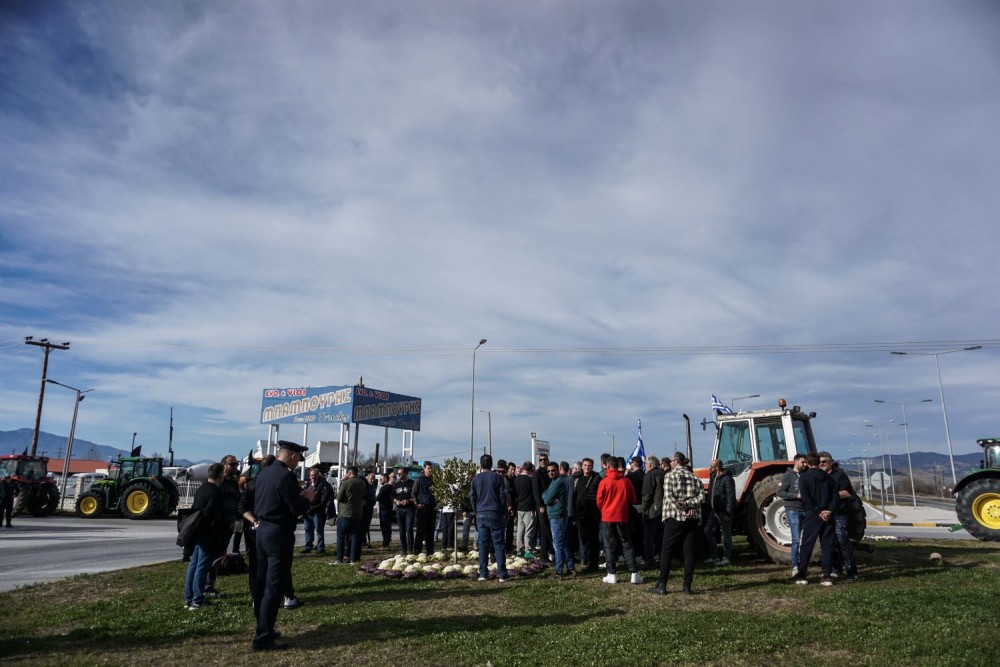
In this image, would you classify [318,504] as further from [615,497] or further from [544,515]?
[615,497]

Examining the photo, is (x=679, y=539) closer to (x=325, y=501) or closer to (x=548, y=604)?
(x=548, y=604)

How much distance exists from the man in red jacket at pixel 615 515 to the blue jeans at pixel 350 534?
4.76m

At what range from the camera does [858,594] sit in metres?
8.26

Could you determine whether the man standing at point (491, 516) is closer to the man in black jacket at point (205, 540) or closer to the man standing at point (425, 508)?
the man standing at point (425, 508)

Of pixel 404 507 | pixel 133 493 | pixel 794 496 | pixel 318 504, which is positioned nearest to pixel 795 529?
pixel 794 496

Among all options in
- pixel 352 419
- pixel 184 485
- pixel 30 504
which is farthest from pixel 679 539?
pixel 184 485

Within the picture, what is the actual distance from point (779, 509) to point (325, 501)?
8.37m

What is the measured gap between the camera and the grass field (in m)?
5.98

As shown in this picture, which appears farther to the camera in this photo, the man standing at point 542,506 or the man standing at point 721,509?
the man standing at point 542,506

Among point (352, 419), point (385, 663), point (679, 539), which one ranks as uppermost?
point (352, 419)

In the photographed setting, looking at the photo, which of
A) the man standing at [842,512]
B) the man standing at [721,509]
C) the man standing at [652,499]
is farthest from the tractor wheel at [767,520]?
the man standing at [652,499]

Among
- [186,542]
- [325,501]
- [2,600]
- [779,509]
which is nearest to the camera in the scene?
[186,542]

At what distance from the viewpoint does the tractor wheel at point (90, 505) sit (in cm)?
2792

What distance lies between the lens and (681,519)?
8.75m
